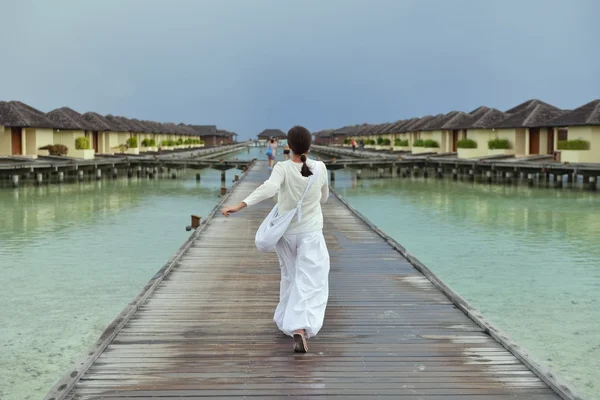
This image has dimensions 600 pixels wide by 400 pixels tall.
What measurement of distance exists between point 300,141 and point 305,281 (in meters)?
1.18

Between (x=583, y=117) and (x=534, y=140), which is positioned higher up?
(x=583, y=117)

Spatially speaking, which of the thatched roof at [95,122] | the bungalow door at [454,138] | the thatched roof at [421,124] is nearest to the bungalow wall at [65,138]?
the thatched roof at [95,122]

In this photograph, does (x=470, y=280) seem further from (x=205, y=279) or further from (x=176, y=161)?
(x=176, y=161)

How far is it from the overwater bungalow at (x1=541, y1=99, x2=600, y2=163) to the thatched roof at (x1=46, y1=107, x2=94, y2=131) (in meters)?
28.6

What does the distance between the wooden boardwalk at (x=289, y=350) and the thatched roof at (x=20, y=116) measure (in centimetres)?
3057

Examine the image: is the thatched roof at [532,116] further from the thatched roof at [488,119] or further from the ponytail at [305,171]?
the ponytail at [305,171]

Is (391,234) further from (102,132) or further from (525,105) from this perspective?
(102,132)

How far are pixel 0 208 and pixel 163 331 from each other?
20501 mm

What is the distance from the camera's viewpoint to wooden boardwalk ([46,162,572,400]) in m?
4.72

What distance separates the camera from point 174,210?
81.9 feet

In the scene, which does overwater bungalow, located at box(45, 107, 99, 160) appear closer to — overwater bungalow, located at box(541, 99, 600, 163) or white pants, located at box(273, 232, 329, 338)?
overwater bungalow, located at box(541, 99, 600, 163)

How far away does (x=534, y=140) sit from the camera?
4044cm

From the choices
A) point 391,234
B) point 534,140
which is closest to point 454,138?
point 534,140

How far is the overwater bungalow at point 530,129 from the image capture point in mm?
38906
